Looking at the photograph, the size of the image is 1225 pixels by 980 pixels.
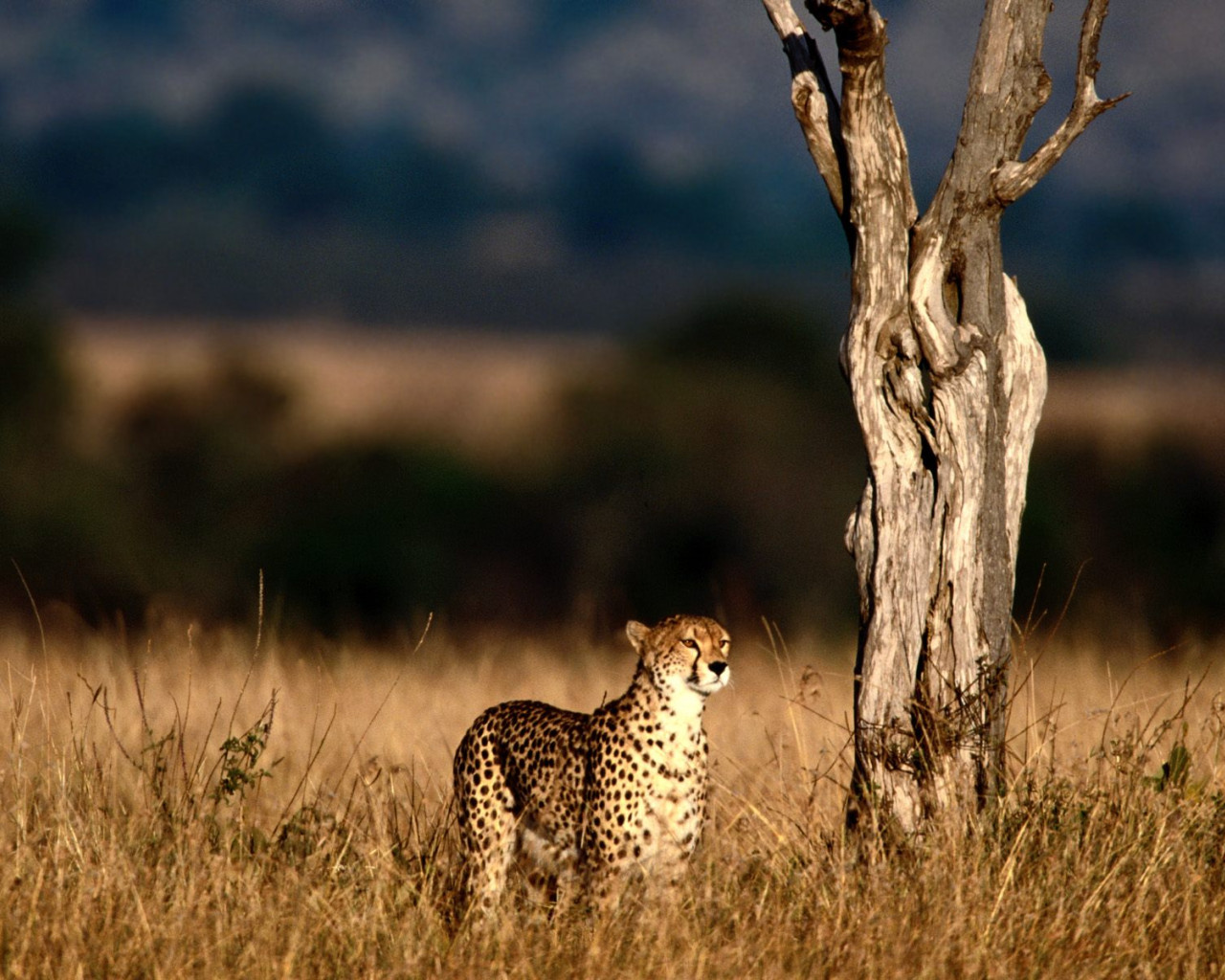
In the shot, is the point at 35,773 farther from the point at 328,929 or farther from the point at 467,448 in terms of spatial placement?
the point at 467,448

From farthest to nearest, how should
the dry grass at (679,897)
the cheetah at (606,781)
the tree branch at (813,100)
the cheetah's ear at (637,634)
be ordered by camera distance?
the tree branch at (813,100)
the cheetah's ear at (637,634)
the cheetah at (606,781)
the dry grass at (679,897)

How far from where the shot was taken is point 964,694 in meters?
4.53

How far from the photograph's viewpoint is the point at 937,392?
182 inches

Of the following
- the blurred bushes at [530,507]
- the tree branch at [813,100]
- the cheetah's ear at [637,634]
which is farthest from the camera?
the blurred bushes at [530,507]

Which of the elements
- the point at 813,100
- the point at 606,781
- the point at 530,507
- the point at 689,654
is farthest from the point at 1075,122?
the point at 530,507

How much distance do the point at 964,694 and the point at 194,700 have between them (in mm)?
4144

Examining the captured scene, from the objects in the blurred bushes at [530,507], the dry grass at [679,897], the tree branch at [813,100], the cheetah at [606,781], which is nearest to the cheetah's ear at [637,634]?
the cheetah at [606,781]

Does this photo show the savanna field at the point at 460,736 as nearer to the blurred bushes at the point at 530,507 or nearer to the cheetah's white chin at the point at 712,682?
the blurred bushes at the point at 530,507

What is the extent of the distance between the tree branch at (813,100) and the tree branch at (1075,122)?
460 millimetres

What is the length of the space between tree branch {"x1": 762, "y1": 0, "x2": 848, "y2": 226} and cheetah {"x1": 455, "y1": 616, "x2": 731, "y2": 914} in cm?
139

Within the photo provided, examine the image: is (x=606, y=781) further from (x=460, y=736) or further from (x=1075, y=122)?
(x=460, y=736)

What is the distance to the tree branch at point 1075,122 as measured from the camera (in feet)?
15.1

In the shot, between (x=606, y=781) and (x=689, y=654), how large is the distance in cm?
41

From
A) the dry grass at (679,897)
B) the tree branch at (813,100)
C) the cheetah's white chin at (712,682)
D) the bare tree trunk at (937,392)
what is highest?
the tree branch at (813,100)
